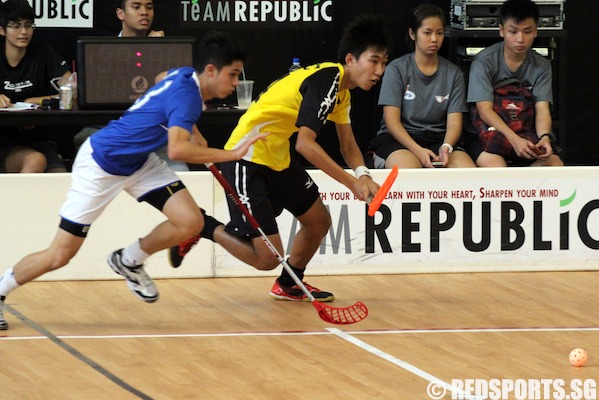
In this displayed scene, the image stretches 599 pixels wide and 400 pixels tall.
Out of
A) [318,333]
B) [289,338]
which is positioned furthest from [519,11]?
[289,338]

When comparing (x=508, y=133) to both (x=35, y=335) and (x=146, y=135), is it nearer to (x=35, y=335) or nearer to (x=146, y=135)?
(x=146, y=135)

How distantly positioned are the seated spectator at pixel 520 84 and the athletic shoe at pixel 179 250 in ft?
7.95

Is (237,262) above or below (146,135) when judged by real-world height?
below

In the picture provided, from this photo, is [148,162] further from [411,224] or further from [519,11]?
[519,11]

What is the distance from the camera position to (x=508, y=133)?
8.10 meters

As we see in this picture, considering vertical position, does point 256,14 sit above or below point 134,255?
above

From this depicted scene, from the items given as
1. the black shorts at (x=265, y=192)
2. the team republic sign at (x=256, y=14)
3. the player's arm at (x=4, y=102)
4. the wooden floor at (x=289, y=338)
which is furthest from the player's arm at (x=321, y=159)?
the team republic sign at (x=256, y=14)

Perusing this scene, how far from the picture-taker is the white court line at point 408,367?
5.10 m

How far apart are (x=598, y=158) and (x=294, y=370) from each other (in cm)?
499

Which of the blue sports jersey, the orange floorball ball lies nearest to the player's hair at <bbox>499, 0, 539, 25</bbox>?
the blue sports jersey

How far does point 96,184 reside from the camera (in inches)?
234

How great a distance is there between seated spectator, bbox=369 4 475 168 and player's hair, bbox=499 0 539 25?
438 mm

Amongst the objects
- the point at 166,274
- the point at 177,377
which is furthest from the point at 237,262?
the point at 177,377

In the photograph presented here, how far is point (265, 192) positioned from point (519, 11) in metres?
2.81
